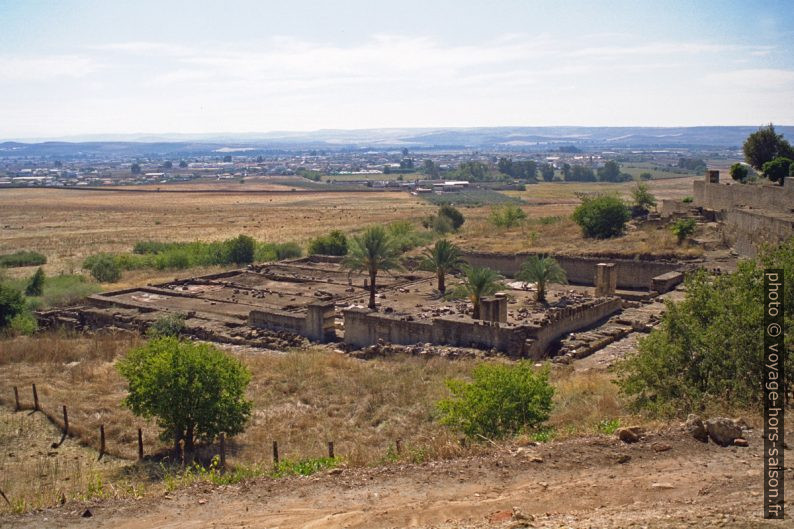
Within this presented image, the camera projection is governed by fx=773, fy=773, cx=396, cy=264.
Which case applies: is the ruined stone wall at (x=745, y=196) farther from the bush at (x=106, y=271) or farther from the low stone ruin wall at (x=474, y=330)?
the bush at (x=106, y=271)

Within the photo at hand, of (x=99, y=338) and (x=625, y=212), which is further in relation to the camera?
(x=625, y=212)

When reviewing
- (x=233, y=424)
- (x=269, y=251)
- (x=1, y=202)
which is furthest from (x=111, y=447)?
(x=1, y=202)

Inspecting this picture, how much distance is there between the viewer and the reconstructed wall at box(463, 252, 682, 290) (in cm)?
2995

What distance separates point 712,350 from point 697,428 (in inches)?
81.2

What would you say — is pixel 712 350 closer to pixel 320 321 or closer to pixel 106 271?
pixel 320 321

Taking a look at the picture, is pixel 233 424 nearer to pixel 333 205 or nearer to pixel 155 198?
pixel 333 205

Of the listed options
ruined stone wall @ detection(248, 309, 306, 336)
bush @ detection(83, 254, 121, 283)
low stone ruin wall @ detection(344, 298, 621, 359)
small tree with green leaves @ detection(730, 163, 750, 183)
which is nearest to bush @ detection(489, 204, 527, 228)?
small tree with green leaves @ detection(730, 163, 750, 183)

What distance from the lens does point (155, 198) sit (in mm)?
105438

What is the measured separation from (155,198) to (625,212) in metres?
81.9

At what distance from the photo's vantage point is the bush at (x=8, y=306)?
26266 mm

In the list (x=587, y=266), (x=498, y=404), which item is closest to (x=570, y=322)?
(x=587, y=266)

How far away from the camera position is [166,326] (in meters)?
25.1

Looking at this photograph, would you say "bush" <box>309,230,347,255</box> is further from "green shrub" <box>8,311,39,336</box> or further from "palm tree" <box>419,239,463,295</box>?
"green shrub" <box>8,311,39,336</box>

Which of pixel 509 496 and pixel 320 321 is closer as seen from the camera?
pixel 509 496
